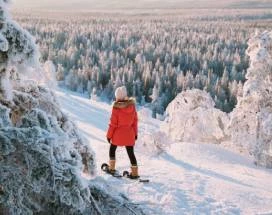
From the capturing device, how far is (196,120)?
1402 cm

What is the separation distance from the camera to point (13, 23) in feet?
9.61

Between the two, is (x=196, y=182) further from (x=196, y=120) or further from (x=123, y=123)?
(x=196, y=120)

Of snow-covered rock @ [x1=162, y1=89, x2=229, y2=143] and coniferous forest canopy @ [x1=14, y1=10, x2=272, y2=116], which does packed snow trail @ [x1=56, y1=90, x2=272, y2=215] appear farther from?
coniferous forest canopy @ [x1=14, y1=10, x2=272, y2=116]

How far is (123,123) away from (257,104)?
19.4 feet

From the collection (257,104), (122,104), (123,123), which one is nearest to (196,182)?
(123,123)

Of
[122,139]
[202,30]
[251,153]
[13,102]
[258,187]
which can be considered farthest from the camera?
[202,30]

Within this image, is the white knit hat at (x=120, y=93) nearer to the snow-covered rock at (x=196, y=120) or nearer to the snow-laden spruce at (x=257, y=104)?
the snow-laden spruce at (x=257, y=104)

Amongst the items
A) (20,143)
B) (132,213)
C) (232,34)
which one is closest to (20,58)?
(20,143)

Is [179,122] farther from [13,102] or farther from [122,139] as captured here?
[13,102]

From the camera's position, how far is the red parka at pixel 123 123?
293 inches

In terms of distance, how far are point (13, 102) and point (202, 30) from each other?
14607 centimetres

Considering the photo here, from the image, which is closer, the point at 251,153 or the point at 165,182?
the point at 165,182

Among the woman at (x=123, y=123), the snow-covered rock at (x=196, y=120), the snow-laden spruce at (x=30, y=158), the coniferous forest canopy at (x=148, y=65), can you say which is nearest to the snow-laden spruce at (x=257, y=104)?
the snow-covered rock at (x=196, y=120)

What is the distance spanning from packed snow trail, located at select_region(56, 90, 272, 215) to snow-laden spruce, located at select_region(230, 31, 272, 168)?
1.06m
